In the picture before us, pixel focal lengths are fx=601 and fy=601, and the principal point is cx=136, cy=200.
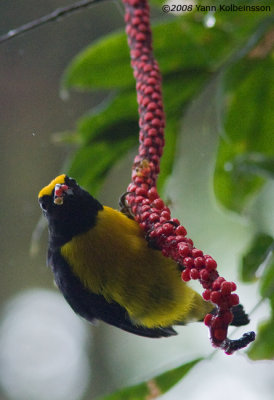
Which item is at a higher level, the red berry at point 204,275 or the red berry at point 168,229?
the red berry at point 168,229

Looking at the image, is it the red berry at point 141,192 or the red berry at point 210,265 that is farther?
the red berry at point 141,192

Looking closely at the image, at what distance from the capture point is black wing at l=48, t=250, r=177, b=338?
1.13 metres

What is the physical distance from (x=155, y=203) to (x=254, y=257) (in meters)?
0.34

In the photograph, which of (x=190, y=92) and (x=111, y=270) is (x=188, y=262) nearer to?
(x=111, y=270)

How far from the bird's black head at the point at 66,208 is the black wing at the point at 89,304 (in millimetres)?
52

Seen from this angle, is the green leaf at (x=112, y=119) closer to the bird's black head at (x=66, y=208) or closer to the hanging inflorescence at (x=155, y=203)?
the bird's black head at (x=66, y=208)

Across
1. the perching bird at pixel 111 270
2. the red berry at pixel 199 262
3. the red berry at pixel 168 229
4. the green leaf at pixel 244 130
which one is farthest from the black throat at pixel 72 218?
the red berry at pixel 199 262

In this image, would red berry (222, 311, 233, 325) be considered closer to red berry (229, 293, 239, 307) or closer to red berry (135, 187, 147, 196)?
red berry (229, 293, 239, 307)

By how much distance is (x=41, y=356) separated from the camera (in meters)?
2.97

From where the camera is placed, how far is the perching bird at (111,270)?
1.06 metres

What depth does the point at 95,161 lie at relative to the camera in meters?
1.27

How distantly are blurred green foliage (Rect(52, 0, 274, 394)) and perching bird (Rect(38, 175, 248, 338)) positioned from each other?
0.34ft

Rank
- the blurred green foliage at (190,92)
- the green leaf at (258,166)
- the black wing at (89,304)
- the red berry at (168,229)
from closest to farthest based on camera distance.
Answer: the red berry at (168,229)
the green leaf at (258,166)
the black wing at (89,304)
the blurred green foliage at (190,92)

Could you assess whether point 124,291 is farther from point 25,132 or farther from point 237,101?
point 25,132
